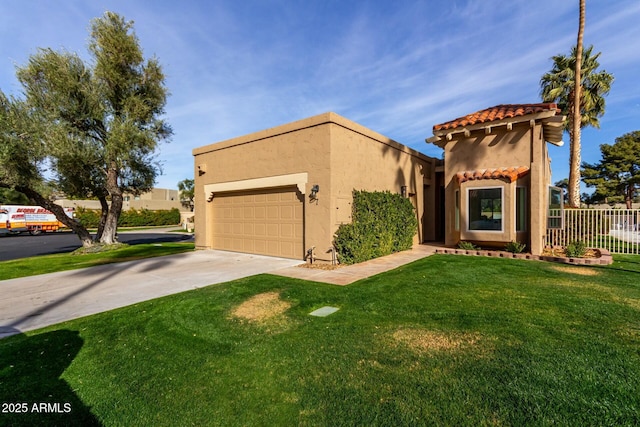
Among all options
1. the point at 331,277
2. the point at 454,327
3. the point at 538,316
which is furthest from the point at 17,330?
the point at 538,316

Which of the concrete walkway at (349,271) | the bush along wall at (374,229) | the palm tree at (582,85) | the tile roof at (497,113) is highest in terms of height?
the palm tree at (582,85)

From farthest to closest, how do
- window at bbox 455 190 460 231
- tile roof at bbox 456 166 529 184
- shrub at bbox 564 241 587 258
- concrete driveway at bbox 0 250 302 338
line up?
window at bbox 455 190 460 231, tile roof at bbox 456 166 529 184, shrub at bbox 564 241 587 258, concrete driveway at bbox 0 250 302 338

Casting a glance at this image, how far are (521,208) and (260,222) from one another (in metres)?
9.27

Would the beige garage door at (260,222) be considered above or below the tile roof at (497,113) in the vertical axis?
below

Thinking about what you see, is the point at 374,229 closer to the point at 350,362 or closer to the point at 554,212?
the point at 554,212

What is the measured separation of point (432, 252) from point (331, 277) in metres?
5.37

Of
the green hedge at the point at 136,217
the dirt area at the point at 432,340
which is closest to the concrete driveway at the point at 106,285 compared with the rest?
the dirt area at the point at 432,340

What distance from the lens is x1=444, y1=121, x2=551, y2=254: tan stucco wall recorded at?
32.0 feet

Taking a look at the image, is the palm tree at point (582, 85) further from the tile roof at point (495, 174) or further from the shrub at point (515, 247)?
the shrub at point (515, 247)

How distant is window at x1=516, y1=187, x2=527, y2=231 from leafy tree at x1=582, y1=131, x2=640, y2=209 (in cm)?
2971

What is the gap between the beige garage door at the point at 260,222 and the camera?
10.4 m

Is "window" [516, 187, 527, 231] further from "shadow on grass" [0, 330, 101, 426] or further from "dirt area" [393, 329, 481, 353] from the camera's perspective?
"shadow on grass" [0, 330, 101, 426]

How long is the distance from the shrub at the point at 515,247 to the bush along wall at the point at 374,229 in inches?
139

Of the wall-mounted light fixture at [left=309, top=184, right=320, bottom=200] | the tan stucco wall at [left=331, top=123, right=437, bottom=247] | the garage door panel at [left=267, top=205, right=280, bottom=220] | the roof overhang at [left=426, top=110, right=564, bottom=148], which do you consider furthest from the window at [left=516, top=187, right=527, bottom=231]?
the garage door panel at [left=267, top=205, right=280, bottom=220]
